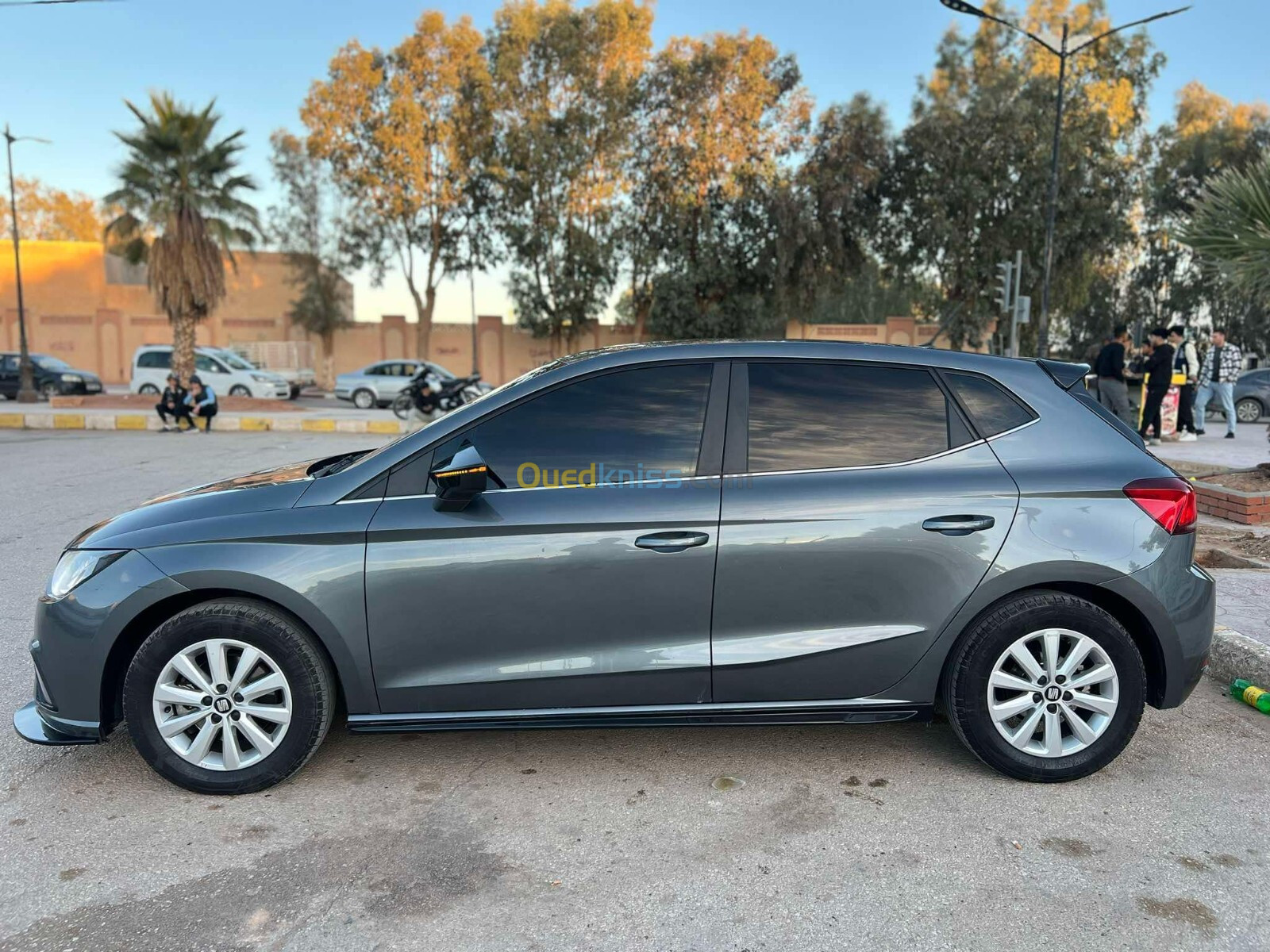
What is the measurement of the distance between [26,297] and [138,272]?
4.73m

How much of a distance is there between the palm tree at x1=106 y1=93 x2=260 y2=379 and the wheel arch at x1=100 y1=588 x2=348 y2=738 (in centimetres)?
2272

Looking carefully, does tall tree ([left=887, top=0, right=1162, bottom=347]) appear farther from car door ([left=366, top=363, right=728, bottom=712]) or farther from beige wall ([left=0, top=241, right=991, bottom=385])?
car door ([left=366, top=363, right=728, bottom=712])

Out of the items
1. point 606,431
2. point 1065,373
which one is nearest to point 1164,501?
point 1065,373

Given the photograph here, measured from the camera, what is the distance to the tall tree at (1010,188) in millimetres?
29078

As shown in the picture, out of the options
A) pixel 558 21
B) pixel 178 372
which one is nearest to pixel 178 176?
pixel 178 372

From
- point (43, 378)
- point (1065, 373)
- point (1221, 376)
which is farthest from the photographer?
point (43, 378)

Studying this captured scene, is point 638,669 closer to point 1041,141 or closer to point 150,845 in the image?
point 150,845

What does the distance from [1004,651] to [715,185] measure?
29.7 metres

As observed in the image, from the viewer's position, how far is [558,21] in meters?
30.3

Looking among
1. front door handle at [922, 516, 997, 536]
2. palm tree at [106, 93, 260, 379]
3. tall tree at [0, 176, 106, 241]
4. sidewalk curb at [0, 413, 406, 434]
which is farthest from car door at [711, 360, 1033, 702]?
tall tree at [0, 176, 106, 241]

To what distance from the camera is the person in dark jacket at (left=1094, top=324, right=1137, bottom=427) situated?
12102 millimetres

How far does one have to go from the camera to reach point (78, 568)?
10.9ft

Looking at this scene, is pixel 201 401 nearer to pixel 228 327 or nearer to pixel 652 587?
pixel 652 587

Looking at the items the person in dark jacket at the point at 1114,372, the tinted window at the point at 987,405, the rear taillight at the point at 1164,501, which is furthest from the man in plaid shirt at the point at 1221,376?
the tinted window at the point at 987,405
